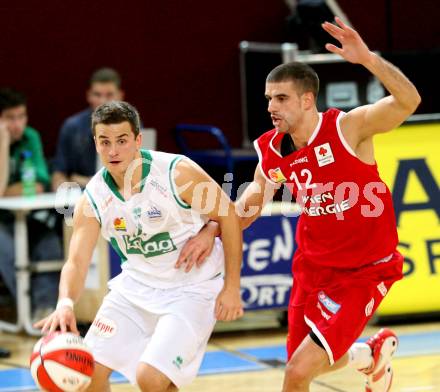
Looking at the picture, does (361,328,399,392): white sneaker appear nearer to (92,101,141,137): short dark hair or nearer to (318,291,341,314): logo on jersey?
(318,291,341,314): logo on jersey

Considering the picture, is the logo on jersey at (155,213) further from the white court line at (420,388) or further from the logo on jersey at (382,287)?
the white court line at (420,388)

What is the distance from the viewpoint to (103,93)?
358 inches

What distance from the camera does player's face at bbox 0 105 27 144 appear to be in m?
8.77

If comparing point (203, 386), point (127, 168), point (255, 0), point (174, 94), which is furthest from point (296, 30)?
point (127, 168)

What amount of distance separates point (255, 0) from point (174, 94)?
129 centimetres

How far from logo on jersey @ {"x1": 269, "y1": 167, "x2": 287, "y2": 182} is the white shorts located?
0.64 metres

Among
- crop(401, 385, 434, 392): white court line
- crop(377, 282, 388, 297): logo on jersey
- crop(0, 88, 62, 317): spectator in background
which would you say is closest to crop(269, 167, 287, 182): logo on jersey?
crop(377, 282, 388, 297): logo on jersey

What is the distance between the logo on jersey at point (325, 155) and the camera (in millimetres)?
5418

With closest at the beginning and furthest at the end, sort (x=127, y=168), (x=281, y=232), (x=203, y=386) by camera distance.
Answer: (x=127, y=168), (x=203, y=386), (x=281, y=232)

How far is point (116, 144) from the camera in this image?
16.6 ft

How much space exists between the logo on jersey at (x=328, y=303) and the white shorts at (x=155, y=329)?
540 mm

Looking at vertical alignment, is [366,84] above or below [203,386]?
above

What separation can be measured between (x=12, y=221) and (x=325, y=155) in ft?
12.5

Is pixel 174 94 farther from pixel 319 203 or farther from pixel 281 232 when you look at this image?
pixel 319 203
